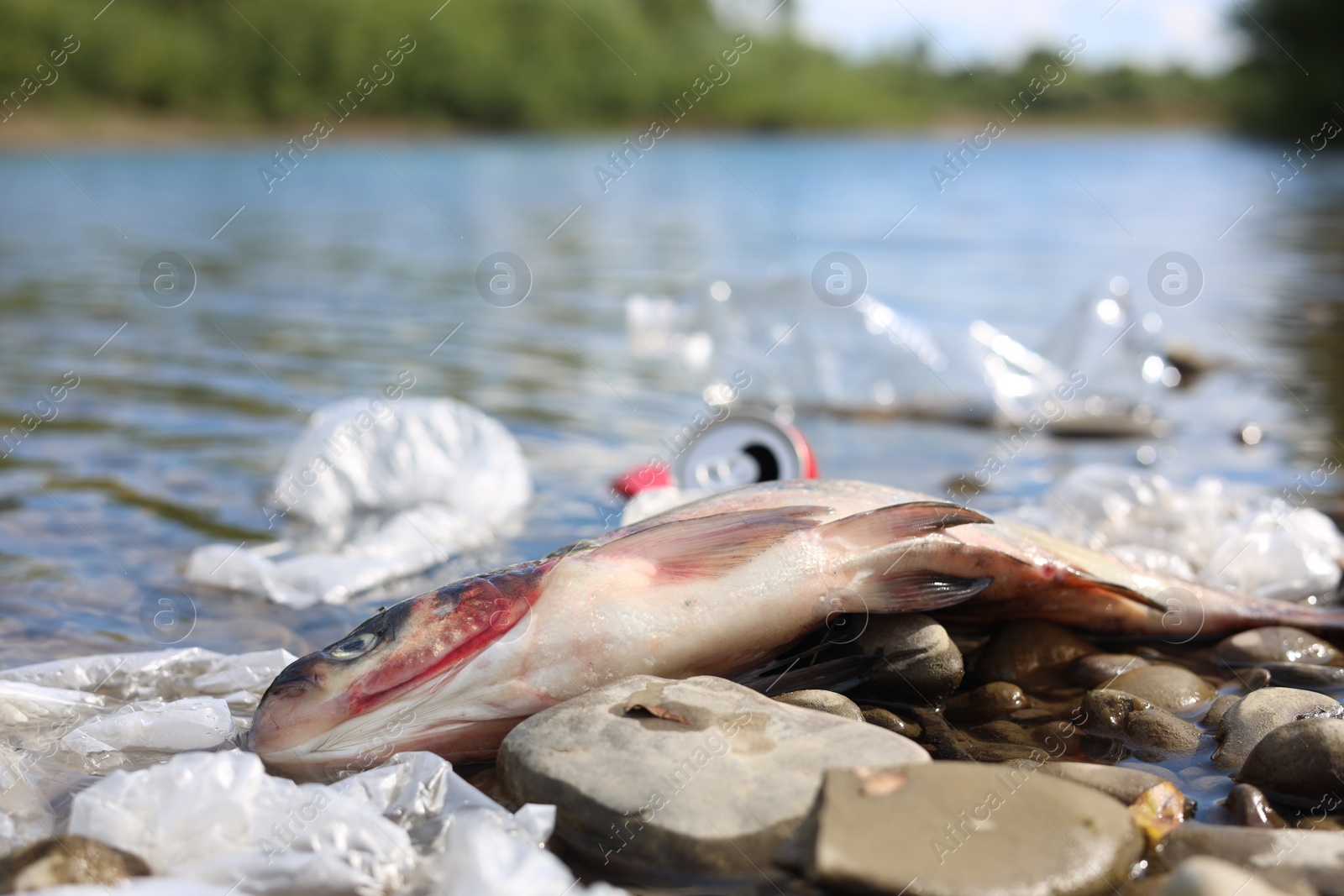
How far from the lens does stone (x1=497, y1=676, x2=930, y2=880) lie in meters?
2.60

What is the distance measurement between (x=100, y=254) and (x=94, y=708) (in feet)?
46.9

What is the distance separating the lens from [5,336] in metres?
Answer: 9.78

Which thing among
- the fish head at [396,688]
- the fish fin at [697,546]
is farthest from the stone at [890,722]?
the fish head at [396,688]

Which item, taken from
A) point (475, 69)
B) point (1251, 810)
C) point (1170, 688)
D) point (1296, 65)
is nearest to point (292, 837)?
point (1251, 810)

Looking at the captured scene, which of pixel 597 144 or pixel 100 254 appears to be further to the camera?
pixel 597 144

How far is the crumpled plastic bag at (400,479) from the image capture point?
531 centimetres

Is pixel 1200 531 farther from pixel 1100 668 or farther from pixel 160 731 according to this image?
pixel 160 731

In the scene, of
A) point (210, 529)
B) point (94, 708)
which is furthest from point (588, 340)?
point (94, 708)

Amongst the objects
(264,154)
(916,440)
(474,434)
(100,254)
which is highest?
(264,154)

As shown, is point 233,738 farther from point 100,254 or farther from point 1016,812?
point 100,254

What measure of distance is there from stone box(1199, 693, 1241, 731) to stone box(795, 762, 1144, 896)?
2.74 ft

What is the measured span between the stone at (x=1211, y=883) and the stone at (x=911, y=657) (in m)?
1.25

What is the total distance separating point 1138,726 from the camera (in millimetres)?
3281

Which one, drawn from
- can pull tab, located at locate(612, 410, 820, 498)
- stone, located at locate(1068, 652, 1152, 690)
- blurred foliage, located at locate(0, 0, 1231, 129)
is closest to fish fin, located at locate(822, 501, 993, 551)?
stone, located at locate(1068, 652, 1152, 690)
